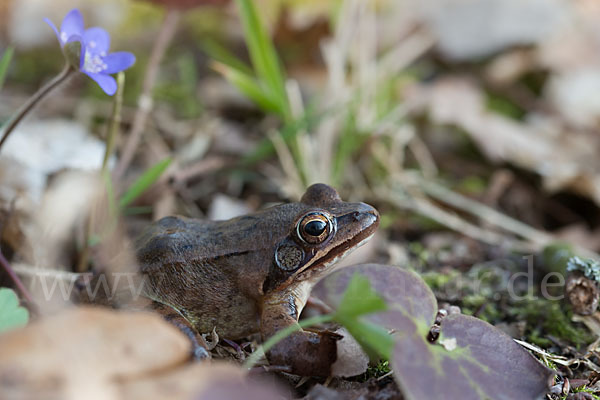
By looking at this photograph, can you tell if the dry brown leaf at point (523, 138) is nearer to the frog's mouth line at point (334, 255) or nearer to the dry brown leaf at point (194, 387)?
the frog's mouth line at point (334, 255)

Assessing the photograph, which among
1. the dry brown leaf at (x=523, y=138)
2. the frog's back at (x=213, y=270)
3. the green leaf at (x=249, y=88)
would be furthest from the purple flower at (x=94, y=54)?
the dry brown leaf at (x=523, y=138)

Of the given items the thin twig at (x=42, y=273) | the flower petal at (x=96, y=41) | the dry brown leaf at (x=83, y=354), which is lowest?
the thin twig at (x=42, y=273)

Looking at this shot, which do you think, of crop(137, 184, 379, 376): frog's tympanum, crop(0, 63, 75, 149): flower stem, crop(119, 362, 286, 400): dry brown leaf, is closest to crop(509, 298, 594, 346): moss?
crop(137, 184, 379, 376): frog's tympanum

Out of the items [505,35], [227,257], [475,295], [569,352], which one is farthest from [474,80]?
[227,257]

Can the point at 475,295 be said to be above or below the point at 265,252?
below

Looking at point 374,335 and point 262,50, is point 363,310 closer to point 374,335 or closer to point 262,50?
point 374,335

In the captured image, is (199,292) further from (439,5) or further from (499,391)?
(439,5)

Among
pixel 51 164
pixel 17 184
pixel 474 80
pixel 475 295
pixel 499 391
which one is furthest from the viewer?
pixel 474 80
